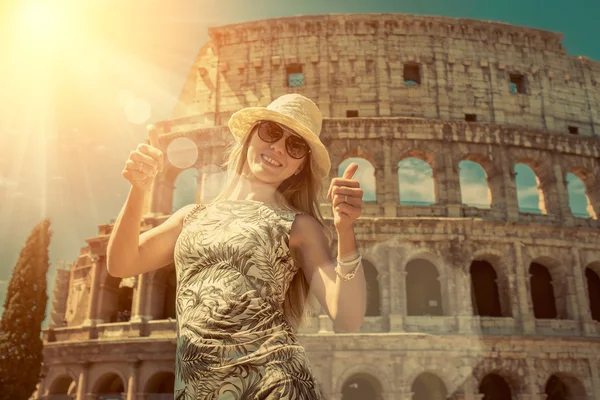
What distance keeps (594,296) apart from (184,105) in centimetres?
2041

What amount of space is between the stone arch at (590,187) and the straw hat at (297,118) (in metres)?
21.5

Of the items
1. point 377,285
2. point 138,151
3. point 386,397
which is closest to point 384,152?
point 377,285

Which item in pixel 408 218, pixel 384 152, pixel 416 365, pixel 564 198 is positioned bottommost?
pixel 416 365

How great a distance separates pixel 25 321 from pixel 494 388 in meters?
18.2

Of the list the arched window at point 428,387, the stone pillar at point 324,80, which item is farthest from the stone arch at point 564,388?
the stone pillar at point 324,80

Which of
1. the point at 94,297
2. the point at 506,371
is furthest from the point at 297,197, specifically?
the point at 94,297

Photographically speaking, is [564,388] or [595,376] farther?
[564,388]

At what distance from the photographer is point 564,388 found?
718 inches

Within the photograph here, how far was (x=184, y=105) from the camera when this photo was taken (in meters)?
23.9

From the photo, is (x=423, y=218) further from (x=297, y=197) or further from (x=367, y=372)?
(x=297, y=197)

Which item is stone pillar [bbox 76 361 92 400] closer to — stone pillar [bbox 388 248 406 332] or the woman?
stone pillar [bbox 388 248 406 332]

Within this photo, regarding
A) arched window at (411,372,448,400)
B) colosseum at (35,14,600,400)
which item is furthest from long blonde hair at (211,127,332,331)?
arched window at (411,372,448,400)

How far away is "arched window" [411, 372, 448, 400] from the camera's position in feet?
57.1

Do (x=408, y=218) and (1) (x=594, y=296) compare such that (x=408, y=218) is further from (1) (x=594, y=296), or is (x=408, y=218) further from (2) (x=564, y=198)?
(1) (x=594, y=296)
